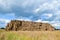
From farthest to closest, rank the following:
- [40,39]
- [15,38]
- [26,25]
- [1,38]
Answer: [26,25] → [1,38] → [15,38] → [40,39]

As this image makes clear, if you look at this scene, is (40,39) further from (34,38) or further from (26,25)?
(26,25)

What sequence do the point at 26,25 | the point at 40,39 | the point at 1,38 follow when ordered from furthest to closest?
the point at 26,25 < the point at 1,38 < the point at 40,39

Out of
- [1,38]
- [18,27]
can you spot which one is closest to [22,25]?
[18,27]

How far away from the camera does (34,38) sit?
34.0 ft

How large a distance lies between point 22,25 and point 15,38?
2283 cm

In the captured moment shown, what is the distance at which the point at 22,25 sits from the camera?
33875 millimetres

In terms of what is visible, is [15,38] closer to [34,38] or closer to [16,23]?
[34,38]

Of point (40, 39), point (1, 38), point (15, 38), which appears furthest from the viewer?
point (1, 38)

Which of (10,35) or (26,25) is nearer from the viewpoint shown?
(10,35)

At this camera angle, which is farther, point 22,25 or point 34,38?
point 22,25

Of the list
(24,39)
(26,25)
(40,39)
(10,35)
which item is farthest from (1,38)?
(26,25)

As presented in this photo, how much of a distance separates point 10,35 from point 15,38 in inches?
31.4

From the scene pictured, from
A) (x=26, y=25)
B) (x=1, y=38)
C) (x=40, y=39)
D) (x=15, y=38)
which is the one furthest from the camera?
(x=26, y=25)

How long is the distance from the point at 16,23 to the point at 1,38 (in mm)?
22401
